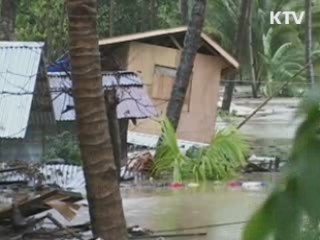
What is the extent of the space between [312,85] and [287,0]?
4149 cm

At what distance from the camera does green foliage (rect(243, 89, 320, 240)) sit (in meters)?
0.92

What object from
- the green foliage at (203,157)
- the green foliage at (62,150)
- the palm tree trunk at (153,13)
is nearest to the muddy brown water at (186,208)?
the green foliage at (203,157)

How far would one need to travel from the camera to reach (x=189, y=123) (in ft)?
64.2

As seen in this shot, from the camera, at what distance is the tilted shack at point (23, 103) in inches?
497

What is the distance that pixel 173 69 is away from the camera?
1947 cm

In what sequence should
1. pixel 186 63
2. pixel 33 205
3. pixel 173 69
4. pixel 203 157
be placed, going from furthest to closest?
pixel 173 69, pixel 186 63, pixel 203 157, pixel 33 205

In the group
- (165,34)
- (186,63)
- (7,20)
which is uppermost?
(7,20)

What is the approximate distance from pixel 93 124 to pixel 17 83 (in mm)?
6308

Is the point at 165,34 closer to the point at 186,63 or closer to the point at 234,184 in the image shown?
the point at 186,63

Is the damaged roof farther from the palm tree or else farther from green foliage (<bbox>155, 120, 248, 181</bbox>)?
the palm tree

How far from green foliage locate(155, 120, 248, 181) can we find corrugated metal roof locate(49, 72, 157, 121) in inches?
34.8

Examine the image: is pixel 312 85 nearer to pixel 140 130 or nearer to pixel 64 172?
pixel 64 172

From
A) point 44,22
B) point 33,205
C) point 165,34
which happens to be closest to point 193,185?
point 33,205

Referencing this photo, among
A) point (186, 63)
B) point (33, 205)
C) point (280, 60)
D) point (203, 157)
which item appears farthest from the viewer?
point (280, 60)
